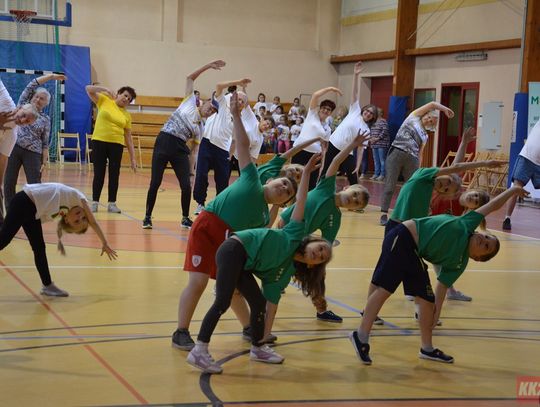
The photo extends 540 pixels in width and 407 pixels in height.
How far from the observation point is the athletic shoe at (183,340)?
215 inches

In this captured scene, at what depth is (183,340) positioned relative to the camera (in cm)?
547

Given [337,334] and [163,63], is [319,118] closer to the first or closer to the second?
[337,334]

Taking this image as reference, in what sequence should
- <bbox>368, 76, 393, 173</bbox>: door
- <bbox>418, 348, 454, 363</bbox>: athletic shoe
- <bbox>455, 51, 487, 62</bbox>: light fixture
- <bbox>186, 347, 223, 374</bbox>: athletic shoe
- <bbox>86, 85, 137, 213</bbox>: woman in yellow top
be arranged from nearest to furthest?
<bbox>186, 347, 223, 374</bbox>: athletic shoe, <bbox>418, 348, 454, 363</bbox>: athletic shoe, <bbox>86, 85, 137, 213</bbox>: woman in yellow top, <bbox>455, 51, 487, 62</bbox>: light fixture, <bbox>368, 76, 393, 173</bbox>: door

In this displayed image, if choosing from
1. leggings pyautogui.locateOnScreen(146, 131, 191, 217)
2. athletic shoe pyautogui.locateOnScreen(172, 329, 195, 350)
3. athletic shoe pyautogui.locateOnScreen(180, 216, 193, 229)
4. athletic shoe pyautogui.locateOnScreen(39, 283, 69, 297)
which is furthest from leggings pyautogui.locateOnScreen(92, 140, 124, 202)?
athletic shoe pyautogui.locateOnScreen(172, 329, 195, 350)

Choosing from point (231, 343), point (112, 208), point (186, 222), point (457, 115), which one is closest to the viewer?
point (231, 343)

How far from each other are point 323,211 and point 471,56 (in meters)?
16.1

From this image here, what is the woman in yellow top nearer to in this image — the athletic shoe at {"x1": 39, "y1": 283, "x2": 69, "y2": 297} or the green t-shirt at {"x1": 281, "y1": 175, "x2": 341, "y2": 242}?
the athletic shoe at {"x1": 39, "y1": 283, "x2": 69, "y2": 297}

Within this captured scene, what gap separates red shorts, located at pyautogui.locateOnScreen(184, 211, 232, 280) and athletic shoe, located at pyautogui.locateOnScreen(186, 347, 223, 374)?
0.64m

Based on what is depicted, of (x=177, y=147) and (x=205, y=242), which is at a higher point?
(x=177, y=147)

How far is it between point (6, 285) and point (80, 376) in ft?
9.04

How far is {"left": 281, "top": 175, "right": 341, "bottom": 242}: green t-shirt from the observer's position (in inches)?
254

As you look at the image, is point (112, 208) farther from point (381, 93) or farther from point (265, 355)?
point (381, 93)

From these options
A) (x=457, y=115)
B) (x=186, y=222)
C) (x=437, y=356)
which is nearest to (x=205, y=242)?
(x=437, y=356)

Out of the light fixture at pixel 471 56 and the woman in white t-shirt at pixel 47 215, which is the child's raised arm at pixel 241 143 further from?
the light fixture at pixel 471 56
